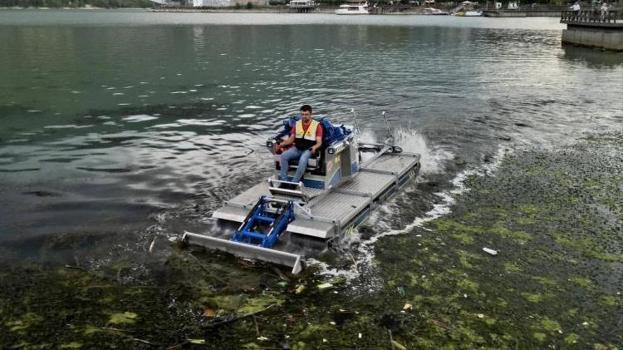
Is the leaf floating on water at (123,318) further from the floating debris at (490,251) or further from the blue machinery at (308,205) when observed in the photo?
the floating debris at (490,251)

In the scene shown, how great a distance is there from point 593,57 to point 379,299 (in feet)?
178

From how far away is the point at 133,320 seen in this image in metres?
9.21

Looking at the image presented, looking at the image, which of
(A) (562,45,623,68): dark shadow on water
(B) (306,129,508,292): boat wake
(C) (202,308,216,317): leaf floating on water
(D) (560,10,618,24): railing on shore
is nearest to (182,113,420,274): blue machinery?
(B) (306,129,508,292): boat wake

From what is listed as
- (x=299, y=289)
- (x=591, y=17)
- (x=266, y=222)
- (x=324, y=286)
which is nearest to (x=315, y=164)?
(x=266, y=222)

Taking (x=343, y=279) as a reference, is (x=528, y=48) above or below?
above

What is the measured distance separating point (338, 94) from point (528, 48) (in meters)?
41.7

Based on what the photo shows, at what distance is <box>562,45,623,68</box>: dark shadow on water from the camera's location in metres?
49.3

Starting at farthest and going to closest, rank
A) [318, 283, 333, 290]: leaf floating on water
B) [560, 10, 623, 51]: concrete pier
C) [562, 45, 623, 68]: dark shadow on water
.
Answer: [560, 10, 623, 51]: concrete pier
[562, 45, 623, 68]: dark shadow on water
[318, 283, 333, 290]: leaf floating on water

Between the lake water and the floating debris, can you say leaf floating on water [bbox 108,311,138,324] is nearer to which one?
the lake water

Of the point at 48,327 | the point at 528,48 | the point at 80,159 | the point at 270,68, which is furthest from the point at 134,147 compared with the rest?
the point at 528,48

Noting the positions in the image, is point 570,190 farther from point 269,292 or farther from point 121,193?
point 121,193

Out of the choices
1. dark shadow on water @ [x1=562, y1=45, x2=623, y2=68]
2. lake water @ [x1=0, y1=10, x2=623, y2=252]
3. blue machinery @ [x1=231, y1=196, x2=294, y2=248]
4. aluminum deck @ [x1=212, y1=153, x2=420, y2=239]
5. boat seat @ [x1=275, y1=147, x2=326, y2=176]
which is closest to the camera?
blue machinery @ [x1=231, y1=196, x2=294, y2=248]

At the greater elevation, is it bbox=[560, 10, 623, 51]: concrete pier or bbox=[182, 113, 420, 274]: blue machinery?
bbox=[560, 10, 623, 51]: concrete pier

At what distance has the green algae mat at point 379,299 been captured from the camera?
8.74 metres
